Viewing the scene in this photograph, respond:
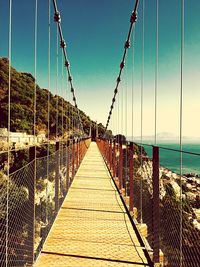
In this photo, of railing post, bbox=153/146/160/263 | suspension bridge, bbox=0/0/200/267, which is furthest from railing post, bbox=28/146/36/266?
railing post, bbox=153/146/160/263

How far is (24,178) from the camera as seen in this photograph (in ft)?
7.28

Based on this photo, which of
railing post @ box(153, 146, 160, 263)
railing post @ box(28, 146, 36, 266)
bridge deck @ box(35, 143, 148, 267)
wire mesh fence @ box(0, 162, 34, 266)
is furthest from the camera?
bridge deck @ box(35, 143, 148, 267)

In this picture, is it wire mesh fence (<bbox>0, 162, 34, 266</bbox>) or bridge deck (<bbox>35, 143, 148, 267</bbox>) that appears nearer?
wire mesh fence (<bbox>0, 162, 34, 266</bbox>)

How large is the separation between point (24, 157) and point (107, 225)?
1133 cm

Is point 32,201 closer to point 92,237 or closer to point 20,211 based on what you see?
point 20,211

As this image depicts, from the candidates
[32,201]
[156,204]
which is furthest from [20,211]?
[156,204]

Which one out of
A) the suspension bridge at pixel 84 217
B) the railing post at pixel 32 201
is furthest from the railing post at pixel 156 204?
the railing post at pixel 32 201

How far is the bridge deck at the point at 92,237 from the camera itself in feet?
8.09

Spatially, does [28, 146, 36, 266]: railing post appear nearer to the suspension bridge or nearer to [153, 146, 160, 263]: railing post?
the suspension bridge

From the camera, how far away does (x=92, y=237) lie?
305 cm

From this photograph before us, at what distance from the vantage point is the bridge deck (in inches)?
97.1

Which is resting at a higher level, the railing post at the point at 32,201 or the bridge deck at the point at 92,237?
the railing post at the point at 32,201

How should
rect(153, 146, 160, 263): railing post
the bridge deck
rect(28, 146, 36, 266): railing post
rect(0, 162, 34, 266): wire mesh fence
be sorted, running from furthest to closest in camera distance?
the bridge deck, rect(153, 146, 160, 263): railing post, rect(28, 146, 36, 266): railing post, rect(0, 162, 34, 266): wire mesh fence

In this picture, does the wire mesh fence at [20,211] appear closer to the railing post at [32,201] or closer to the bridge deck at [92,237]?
the railing post at [32,201]
